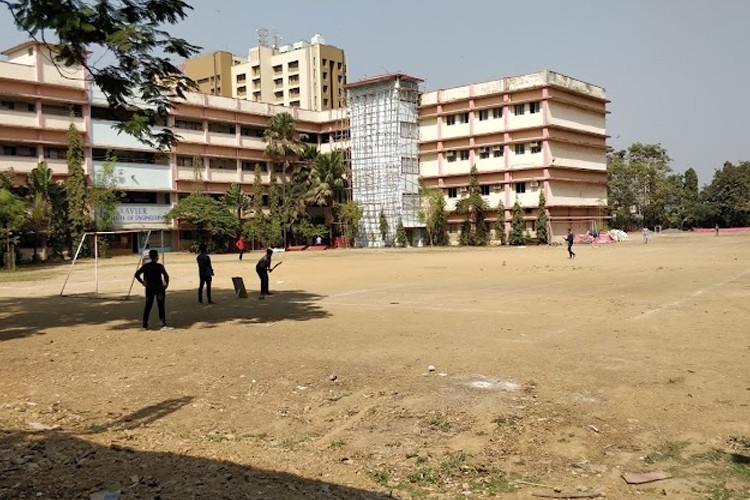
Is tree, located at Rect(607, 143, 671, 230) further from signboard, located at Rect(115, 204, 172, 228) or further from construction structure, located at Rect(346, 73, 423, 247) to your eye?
signboard, located at Rect(115, 204, 172, 228)

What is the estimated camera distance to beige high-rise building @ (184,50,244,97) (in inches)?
3989

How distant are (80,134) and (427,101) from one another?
114 feet

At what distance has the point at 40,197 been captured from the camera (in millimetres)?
47969

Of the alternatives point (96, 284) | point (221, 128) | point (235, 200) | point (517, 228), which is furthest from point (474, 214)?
point (96, 284)

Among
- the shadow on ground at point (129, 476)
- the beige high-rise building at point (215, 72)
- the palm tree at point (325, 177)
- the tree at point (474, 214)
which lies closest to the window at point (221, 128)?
the palm tree at point (325, 177)

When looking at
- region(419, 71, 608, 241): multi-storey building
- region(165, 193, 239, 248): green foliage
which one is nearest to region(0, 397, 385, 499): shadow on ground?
region(165, 193, 239, 248): green foliage

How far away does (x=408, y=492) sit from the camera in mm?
4965

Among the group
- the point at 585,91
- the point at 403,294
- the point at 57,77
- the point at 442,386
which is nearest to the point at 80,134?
the point at 57,77

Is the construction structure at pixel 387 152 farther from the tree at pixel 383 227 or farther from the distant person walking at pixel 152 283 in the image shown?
the distant person walking at pixel 152 283

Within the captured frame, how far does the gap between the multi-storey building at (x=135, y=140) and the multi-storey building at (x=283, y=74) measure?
1961 cm

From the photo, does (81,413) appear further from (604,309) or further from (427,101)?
(427,101)

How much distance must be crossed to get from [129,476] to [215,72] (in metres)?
104

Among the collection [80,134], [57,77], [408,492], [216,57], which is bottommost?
[408,492]

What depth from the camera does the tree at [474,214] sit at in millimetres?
64500
